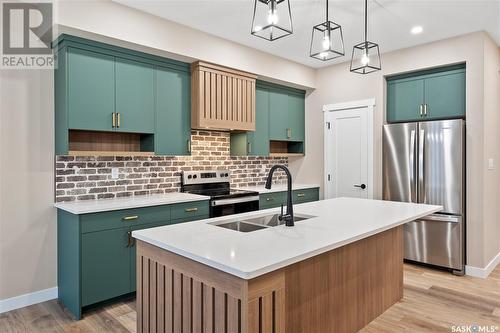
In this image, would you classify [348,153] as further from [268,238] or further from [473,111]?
[268,238]

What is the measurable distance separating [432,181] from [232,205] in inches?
94.6

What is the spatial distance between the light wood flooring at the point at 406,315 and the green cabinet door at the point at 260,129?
2451mm

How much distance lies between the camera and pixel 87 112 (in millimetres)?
3176

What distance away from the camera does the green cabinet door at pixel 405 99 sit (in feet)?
14.4

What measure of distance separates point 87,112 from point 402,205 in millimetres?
3037

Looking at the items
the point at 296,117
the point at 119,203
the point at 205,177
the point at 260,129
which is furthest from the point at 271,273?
the point at 296,117

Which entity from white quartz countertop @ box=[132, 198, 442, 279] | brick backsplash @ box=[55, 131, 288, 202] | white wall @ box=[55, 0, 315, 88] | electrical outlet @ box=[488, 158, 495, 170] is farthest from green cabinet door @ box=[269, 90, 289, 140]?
electrical outlet @ box=[488, 158, 495, 170]

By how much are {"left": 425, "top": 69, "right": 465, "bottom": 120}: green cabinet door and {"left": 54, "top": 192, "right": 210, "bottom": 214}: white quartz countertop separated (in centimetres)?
301

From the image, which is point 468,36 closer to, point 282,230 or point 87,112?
point 282,230

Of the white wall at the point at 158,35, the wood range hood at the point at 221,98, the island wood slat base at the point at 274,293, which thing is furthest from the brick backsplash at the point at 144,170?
the island wood slat base at the point at 274,293

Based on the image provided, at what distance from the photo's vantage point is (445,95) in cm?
416

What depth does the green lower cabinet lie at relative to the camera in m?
2.88

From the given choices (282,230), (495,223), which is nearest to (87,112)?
(282,230)

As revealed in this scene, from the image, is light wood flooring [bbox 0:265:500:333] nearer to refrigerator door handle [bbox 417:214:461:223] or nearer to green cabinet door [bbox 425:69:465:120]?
refrigerator door handle [bbox 417:214:461:223]
